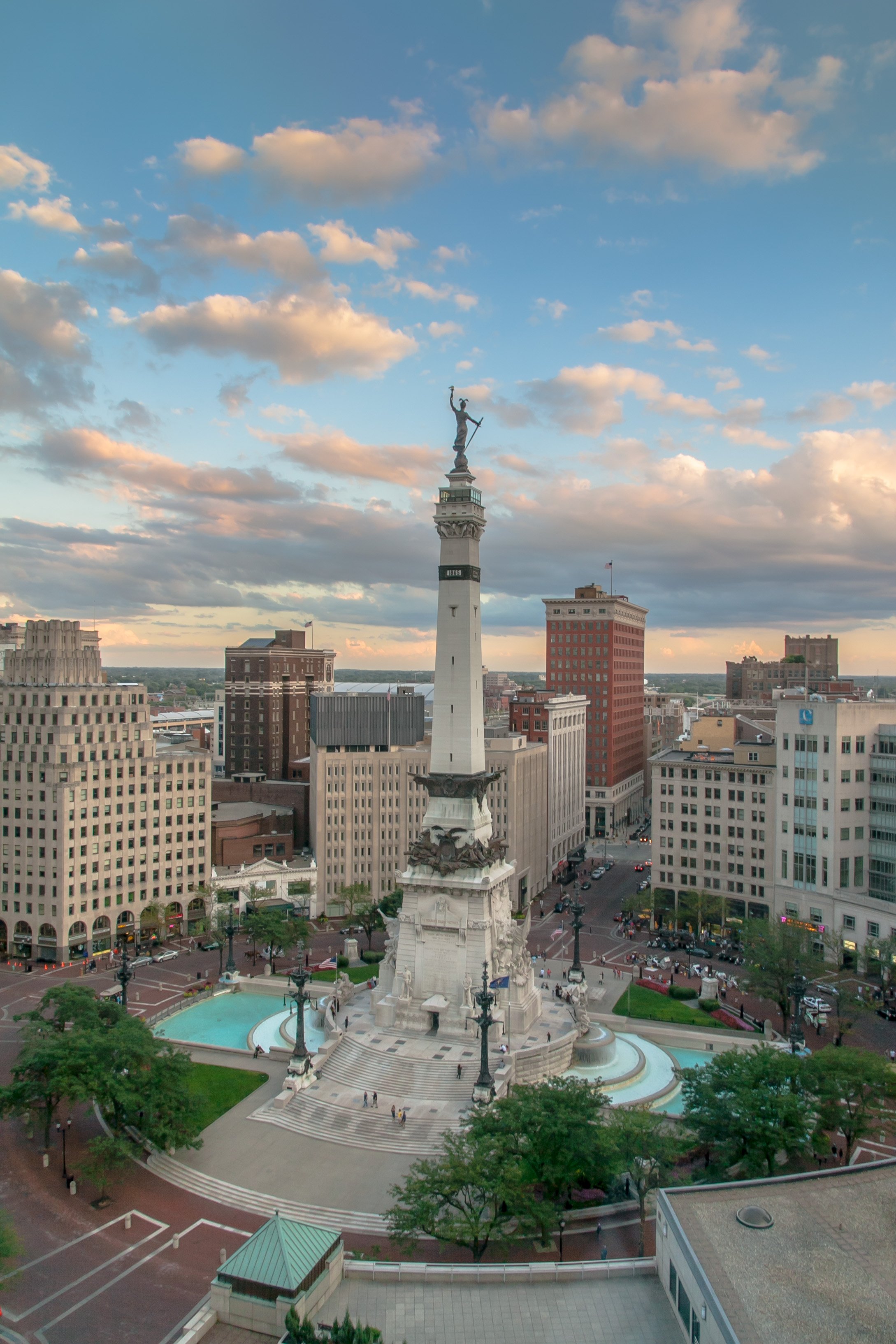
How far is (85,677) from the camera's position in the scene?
9594 centimetres

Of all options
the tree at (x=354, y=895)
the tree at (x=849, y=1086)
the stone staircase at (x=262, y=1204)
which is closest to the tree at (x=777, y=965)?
the tree at (x=849, y=1086)

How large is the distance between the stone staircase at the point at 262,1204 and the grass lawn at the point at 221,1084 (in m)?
4.62

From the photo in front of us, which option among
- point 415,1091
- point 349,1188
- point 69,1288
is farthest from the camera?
point 415,1091

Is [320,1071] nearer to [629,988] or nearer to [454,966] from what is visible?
[454,966]

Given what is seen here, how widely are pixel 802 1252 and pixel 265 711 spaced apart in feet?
431

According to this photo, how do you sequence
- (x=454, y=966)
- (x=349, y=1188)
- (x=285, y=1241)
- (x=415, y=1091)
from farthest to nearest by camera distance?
(x=454, y=966), (x=415, y=1091), (x=349, y=1188), (x=285, y=1241)

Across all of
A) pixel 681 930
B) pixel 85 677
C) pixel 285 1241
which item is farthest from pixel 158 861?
pixel 285 1241

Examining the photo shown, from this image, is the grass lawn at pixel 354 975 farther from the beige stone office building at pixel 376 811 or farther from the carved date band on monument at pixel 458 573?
the carved date band on monument at pixel 458 573

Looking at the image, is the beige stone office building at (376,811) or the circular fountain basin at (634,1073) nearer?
the circular fountain basin at (634,1073)

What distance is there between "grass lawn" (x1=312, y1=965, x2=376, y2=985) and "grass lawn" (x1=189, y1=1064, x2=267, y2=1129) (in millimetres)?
19324

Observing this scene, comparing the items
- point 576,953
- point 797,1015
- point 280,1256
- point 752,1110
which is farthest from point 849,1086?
point 576,953

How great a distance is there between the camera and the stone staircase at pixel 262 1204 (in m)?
41.7

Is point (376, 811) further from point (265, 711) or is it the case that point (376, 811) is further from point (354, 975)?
point (265, 711)

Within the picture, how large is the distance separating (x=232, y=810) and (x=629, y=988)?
213ft
